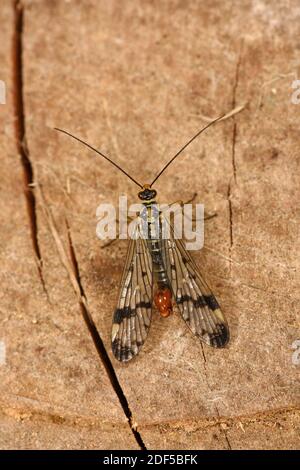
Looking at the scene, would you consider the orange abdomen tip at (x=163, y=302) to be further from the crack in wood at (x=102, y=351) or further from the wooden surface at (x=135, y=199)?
the crack in wood at (x=102, y=351)

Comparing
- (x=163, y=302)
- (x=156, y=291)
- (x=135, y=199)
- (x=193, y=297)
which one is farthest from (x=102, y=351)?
(x=135, y=199)

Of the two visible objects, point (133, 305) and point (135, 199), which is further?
point (135, 199)

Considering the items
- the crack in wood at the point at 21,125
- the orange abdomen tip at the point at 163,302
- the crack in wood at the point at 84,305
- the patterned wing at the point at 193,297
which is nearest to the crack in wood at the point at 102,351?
the crack in wood at the point at 84,305

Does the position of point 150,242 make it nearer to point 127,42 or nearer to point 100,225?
point 100,225

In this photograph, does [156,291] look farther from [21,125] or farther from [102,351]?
[21,125]

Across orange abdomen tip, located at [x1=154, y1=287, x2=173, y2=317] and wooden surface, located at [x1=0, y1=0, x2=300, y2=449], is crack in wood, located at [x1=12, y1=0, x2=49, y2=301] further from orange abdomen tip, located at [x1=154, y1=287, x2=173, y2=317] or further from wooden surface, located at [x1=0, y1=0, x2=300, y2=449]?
orange abdomen tip, located at [x1=154, y1=287, x2=173, y2=317]

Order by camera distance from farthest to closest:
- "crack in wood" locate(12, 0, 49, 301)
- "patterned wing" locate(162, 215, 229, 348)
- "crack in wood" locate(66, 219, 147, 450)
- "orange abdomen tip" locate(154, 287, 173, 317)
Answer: "crack in wood" locate(12, 0, 49, 301) < "orange abdomen tip" locate(154, 287, 173, 317) < "patterned wing" locate(162, 215, 229, 348) < "crack in wood" locate(66, 219, 147, 450)

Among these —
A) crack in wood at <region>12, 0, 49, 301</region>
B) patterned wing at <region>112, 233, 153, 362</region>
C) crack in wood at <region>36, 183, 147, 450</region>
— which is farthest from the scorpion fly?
crack in wood at <region>12, 0, 49, 301</region>
